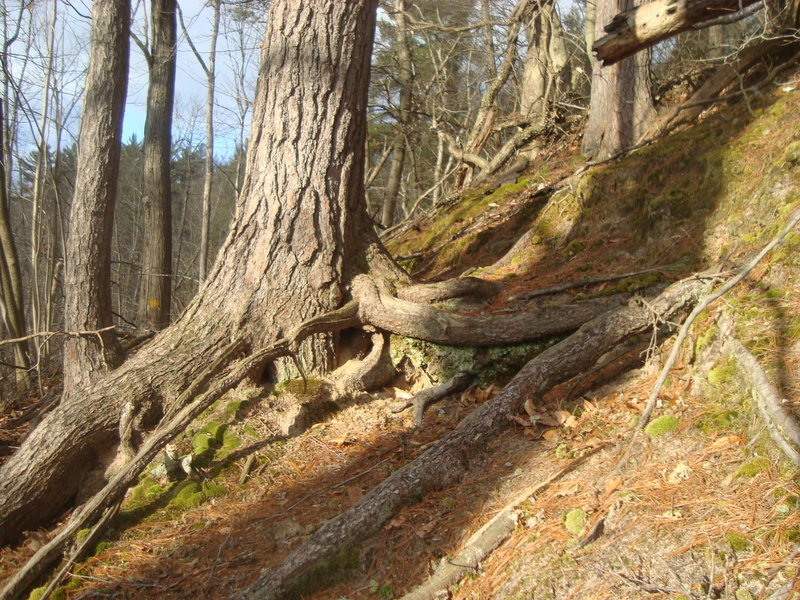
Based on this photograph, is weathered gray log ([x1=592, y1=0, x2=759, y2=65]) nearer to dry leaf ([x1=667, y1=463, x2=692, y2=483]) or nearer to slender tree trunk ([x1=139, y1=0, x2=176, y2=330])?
dry leaf ([x1=667, y1=463, x2=692, y2=483])

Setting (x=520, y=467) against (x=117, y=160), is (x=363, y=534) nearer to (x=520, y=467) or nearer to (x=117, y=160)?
(x=520, y=467)

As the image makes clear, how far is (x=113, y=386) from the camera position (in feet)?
12.8

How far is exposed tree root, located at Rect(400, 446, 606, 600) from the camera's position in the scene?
254 centimetres

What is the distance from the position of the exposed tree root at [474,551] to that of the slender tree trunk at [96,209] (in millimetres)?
4075

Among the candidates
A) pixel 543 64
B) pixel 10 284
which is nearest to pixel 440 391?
pixel 543 64

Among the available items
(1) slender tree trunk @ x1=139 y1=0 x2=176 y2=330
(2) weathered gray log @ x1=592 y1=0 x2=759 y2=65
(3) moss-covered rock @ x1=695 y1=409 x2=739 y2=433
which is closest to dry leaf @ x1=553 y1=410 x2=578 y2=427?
(3) moss-covered rock @ x1=695 y1=409 x2=739 y2=433

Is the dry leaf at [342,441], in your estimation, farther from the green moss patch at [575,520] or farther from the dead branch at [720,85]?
the dead branch at [720,85]

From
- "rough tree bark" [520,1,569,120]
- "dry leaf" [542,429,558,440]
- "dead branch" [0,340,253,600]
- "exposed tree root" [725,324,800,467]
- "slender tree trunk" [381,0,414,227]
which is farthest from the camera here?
"slender tree trunk" [381,0,414,227]

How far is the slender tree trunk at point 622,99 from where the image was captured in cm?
647

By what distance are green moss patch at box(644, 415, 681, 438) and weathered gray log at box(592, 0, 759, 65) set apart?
2.41 metres

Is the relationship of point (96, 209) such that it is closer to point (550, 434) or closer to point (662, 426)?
point (550, 434)

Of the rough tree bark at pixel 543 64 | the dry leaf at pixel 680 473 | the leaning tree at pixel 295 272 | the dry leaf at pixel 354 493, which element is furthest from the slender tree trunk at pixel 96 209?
the rough tree bark at pixel 543 64

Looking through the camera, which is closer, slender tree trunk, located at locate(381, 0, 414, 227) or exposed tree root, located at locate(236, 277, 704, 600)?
exposed tree root, located at locate(236, 277, 704, 600)

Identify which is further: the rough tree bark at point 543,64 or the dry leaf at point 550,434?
the rough tree bark at point 543,64
